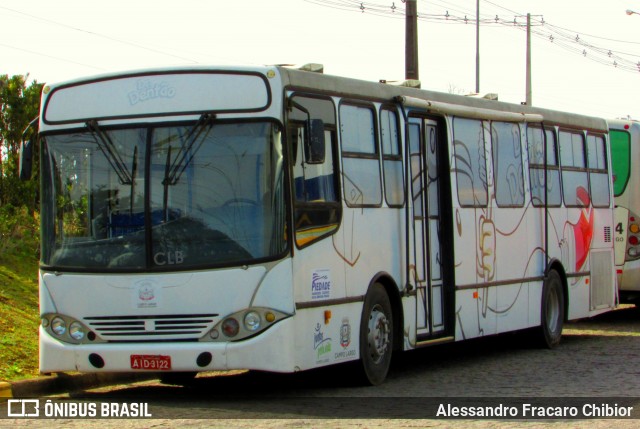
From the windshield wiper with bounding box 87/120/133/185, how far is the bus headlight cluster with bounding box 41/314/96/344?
1337 mm

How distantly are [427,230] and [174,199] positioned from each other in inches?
145

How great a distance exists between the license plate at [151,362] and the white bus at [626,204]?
1158 centimetres

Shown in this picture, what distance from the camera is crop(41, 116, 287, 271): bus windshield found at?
10.6 meters

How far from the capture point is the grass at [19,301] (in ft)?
41.4

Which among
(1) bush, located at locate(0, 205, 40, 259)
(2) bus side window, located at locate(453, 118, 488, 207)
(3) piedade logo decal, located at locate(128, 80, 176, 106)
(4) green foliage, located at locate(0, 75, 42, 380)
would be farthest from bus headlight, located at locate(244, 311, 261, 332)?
(1) bush, located at locate(0, 205, 40, 259)

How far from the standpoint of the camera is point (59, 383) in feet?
40.0

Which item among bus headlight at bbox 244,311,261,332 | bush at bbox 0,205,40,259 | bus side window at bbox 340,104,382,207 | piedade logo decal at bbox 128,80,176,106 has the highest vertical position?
piedade logo decal at bbox 128,80,176,106

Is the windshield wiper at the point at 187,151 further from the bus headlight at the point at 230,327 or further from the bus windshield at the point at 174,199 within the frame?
the bus headlight at the point at 230,327

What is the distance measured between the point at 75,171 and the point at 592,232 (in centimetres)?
938

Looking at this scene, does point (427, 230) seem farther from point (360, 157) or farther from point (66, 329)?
point (66, 329)

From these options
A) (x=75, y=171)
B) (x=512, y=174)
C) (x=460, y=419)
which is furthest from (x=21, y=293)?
(x=460, y=419)

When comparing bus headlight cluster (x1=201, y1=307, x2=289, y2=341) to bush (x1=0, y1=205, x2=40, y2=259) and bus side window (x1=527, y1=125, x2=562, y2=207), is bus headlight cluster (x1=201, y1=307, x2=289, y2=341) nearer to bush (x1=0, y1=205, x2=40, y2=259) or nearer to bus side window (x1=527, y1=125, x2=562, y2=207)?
bus side window (x1=527, y1=125, x2=562, y2=207)

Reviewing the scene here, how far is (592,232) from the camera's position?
18.2 metres

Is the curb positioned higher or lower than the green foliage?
lower
